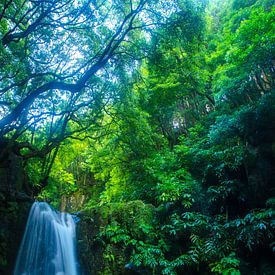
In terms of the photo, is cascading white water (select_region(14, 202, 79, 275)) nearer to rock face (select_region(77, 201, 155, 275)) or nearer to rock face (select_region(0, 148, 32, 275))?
rock face (select_region(0, 148, 32, 275))

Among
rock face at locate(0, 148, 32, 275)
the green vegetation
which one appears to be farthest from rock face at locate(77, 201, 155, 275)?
rock face at locate(0, 148, 32, 275)

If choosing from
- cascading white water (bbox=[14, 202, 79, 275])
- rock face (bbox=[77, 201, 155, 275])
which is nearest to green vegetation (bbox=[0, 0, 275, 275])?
rock face (bbox=[77, 201, 155, 275])

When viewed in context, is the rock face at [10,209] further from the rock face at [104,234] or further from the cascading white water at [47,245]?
the rock face at [104,234]

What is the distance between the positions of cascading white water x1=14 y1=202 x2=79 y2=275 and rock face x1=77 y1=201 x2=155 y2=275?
319 mm

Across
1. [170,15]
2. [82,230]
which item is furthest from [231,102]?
[82,230]

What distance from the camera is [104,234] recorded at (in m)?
6.70

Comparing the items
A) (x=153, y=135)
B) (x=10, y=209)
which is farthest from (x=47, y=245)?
(x=153, y=135)

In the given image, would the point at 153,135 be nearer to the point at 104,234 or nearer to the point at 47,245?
the point at 104,234

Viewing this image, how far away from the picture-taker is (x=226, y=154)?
24.5 ft

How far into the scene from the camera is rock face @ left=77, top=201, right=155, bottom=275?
630 centimetres

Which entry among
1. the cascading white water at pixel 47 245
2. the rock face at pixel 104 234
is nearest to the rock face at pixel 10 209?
the cascading white water at pixel 47 245

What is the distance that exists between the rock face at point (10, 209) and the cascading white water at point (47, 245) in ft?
0.62

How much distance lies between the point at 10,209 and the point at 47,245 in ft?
4.80

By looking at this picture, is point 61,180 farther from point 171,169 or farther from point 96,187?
point 171,169
